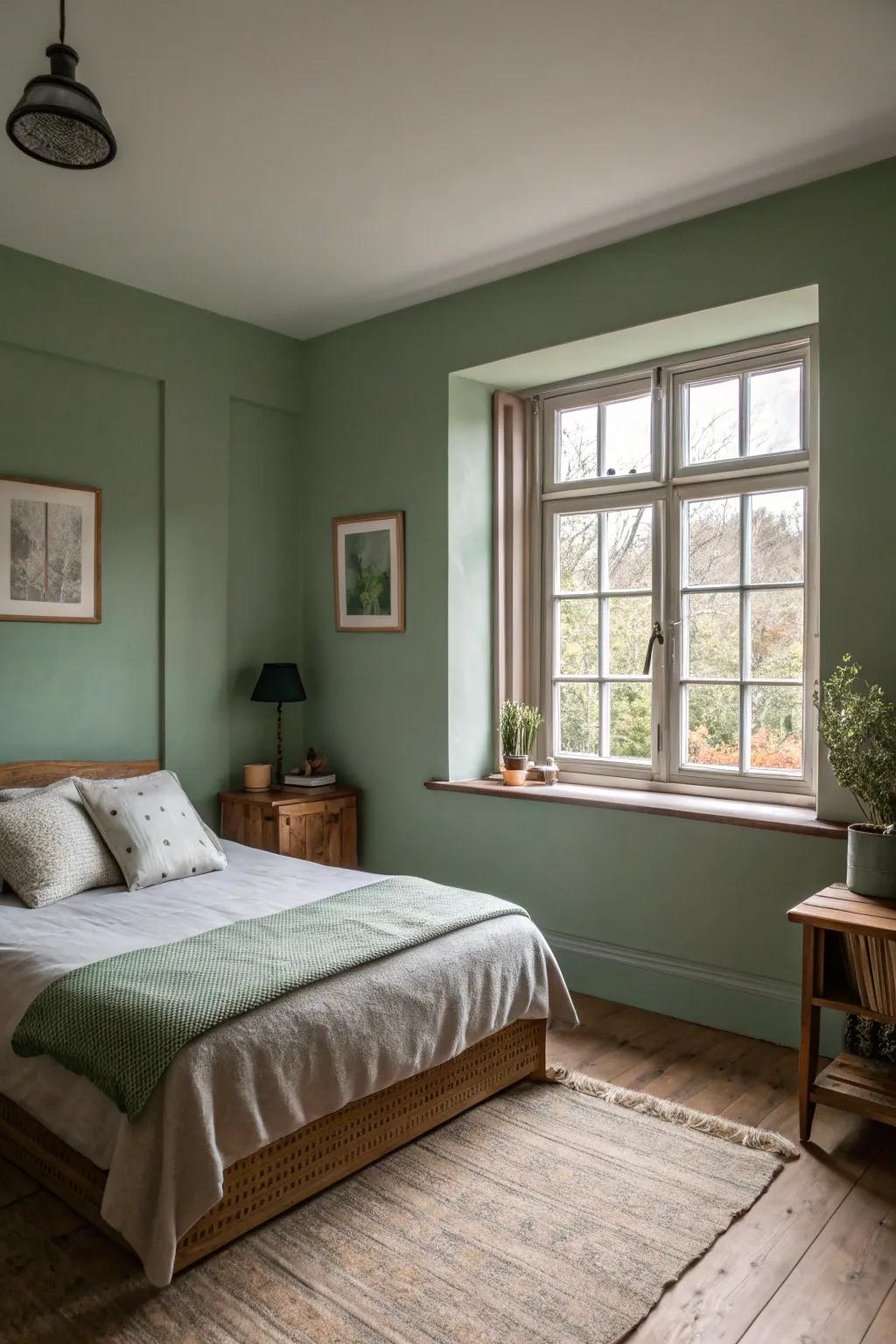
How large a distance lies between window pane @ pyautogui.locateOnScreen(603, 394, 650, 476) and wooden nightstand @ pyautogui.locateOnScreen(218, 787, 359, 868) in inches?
75.7

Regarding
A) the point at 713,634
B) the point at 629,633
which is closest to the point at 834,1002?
the point at 713,634

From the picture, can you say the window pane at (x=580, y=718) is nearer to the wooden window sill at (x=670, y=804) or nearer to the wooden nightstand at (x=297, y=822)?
the wooden window sill at (x=670, y=804)

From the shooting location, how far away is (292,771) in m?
4.66

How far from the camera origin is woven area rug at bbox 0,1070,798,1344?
195 cm

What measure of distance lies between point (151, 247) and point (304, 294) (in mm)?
720

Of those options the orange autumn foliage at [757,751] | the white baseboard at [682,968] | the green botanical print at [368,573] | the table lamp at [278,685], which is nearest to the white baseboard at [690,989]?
the white baseboard at [682,968]

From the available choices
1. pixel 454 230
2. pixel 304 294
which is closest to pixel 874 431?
pixel 454 230

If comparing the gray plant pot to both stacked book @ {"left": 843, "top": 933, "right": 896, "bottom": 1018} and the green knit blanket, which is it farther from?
the green knit blanket

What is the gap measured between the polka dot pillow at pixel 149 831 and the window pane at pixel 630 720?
5.64 feet

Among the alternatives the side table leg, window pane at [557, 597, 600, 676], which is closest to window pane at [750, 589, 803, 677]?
window pane at [557, 597, 600, 676]

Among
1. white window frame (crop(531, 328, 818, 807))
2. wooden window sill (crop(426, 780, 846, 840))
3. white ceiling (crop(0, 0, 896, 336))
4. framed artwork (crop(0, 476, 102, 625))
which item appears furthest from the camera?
framed artwork (crop(0, 476, 102, 625))

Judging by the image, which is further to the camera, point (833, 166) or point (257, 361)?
point (257, 361)

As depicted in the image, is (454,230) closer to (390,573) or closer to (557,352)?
(557,352)

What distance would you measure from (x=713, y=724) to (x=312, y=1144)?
2.26 m
